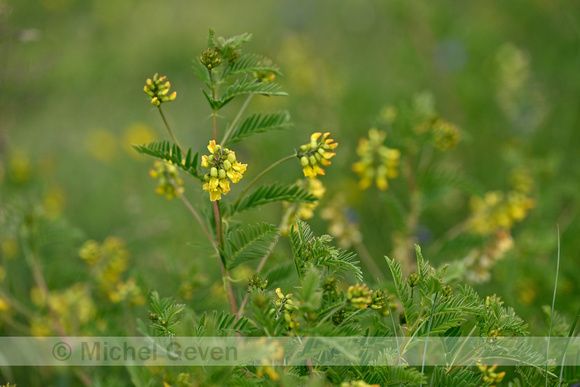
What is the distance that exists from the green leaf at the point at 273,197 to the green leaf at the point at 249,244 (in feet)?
0.24

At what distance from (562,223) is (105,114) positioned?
363 centimetres


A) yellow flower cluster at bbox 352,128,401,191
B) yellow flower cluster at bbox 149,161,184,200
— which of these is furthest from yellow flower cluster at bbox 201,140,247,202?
yellow flower cluster at bbox 352,128,401,191

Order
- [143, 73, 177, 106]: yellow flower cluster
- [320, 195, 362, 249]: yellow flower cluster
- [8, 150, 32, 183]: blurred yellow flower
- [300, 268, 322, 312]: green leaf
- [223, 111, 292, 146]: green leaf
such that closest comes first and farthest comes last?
1. [300, 268, 322, 312]: green leaf
2. [143, 73, 177, 106]: yellow flower cluster
3. [223, 111, 292, 146]: green leaf
4. [320, 195, 362, 249]: yellow flower cluster
5. [8, 150, 32, 183]: blurred yellow flower

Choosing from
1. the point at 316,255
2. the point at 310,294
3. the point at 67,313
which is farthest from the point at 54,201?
the point at 310,294

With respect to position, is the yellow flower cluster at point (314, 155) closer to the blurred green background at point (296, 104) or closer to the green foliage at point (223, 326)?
the green foliage at point (223, 326)

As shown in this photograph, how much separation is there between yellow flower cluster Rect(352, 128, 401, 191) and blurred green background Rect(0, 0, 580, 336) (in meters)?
0.58

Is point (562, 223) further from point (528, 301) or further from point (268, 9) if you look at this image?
point (268, 9)

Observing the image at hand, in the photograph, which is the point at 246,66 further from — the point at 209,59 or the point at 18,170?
the point at 18,170

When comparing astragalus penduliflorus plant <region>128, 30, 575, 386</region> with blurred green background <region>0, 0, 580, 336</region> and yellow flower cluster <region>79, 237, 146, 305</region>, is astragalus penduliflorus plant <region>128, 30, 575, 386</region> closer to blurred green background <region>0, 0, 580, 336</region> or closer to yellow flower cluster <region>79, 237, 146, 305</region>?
blurred green background <region>0, 0, 580, 336</region>

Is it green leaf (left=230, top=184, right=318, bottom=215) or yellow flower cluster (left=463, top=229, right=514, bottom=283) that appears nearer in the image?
green leaf (left=230, top=184, right=318, bottom=215)

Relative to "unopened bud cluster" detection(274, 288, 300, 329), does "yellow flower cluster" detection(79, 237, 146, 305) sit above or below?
below

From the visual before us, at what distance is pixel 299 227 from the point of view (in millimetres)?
1154

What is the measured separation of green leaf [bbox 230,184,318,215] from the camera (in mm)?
1316

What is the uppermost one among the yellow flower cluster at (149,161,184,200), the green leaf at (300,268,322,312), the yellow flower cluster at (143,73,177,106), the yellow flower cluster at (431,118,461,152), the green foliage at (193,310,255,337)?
the yellow flower cluster at (143,73,177,106)
